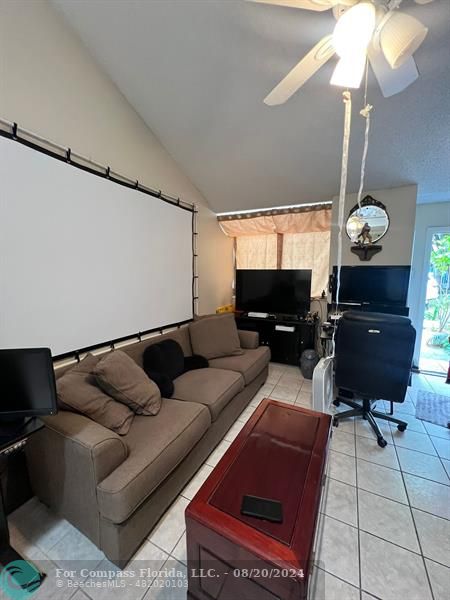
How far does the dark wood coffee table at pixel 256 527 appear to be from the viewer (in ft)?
2.71

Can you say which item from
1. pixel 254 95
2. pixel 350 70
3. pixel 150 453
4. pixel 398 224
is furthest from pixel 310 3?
pixel 398 224

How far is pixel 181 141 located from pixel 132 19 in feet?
3.17

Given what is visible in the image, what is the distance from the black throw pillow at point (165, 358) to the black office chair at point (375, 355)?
1.40 meters

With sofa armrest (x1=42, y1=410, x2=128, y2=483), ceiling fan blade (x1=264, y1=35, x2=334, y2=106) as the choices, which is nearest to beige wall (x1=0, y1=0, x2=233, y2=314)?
ceiling fan blade (x1=264, y1=35, x2=334, y2=106)

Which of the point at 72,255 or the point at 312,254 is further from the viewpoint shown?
the point at 312,254

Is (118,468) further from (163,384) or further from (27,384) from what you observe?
(163,384)

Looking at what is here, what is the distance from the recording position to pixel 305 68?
4.07 feet

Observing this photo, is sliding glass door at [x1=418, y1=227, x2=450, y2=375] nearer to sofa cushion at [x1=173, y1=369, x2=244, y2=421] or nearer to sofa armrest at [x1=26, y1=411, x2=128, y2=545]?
sofa cushion at [x1=173, y1=369, x2=244, y2=421]

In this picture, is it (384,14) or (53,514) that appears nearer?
(384,14)

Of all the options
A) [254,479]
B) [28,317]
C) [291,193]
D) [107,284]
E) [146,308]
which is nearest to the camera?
[254,479]

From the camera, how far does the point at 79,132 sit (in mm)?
1786

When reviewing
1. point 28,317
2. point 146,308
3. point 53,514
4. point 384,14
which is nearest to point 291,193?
point 384,14

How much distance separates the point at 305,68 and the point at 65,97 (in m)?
1.56

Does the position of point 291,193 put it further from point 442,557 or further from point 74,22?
point 442,557
